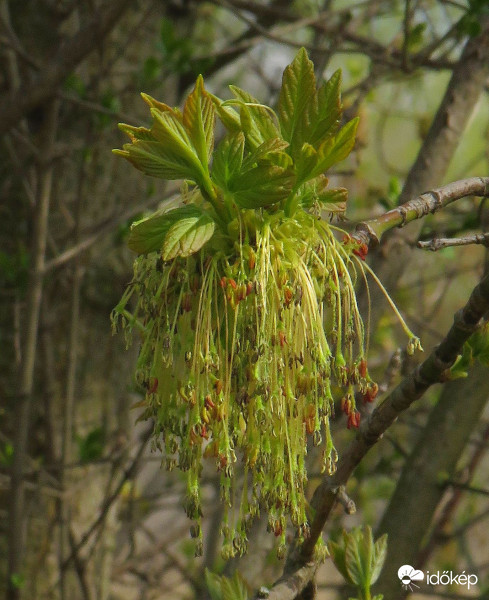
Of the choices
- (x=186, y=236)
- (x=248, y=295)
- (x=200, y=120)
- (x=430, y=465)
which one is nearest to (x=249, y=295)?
(x=248, y=295)

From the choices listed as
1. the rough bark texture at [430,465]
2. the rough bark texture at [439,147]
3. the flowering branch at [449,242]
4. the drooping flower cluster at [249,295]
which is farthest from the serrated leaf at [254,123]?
the rough bark texture at [430,465]

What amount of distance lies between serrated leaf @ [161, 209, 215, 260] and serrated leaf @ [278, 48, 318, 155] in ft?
0.53

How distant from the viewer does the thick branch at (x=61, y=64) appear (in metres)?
2.06

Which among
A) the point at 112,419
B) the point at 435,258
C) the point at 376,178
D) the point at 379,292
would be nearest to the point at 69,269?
the point at 112,419

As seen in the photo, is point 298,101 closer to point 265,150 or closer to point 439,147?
point 265,150

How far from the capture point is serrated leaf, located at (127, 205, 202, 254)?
89 cm

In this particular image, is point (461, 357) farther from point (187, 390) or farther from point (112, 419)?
point (112, 419)

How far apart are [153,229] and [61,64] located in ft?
4.74

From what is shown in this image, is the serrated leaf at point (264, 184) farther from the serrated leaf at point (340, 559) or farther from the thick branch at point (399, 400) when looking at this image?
the serrated leaf at point (340, 559)

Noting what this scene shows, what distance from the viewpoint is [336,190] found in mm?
991


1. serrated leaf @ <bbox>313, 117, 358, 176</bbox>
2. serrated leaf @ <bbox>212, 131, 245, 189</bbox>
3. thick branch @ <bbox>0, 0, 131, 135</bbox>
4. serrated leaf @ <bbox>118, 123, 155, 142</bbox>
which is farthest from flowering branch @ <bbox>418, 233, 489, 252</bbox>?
thick branch @ <bbox>0, 0, 131, 135</bbox>

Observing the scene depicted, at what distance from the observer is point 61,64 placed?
2.15m

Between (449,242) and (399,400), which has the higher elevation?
(449,242)

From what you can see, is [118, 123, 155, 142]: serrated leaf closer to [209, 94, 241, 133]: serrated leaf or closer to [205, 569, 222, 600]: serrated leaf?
[209, 94, 241, 133]: serrated leaf
